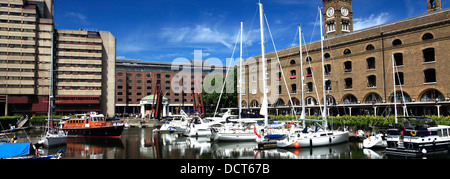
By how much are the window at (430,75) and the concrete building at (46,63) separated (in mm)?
84139

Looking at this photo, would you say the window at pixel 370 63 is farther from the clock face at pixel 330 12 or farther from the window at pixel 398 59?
the clock face at pixel 330 12

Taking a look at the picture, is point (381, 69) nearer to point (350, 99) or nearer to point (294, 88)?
point (350, 99)

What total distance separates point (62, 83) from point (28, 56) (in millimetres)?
11556

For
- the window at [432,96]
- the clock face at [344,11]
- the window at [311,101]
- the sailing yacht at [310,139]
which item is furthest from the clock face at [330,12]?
the sailing yacht at [310,139]

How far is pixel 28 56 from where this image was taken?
271ft

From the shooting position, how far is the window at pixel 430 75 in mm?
Result: 42188

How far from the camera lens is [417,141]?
24.3m

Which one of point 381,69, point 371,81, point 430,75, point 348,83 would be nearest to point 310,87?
point 348,83

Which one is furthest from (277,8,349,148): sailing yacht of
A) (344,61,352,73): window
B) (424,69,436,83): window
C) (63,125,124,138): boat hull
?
(63,125,124,138): boat hull

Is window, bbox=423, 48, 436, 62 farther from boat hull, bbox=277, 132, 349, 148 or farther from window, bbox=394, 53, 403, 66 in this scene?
boat hull, bbox=277, 132, 349, 148

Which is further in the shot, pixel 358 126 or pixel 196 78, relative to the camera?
pixel 196 78

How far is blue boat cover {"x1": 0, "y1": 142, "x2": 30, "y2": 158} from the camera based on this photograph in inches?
723
